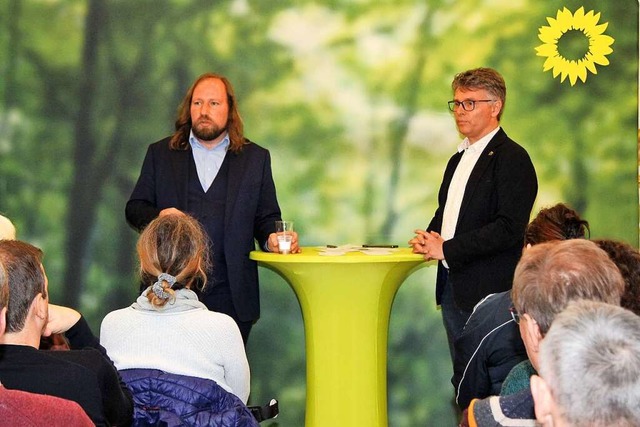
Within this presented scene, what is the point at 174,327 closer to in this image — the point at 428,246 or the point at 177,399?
the point at 177,399

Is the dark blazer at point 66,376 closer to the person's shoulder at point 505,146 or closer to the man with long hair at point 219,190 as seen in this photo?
the man with long hair at point 219,190

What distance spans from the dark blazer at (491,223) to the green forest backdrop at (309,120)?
83 cm

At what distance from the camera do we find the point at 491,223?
12.5 feet

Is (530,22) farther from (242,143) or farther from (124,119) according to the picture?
(124,119)

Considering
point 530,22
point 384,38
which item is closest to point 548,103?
point 530,22

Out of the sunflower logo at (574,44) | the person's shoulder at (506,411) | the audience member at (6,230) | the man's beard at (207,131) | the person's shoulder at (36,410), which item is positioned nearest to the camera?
the person's shoulder at (36,410)

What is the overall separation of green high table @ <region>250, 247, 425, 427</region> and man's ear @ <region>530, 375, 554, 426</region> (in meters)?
2.33

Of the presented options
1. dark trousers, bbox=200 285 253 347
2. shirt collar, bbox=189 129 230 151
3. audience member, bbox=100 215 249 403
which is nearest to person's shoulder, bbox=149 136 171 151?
shirt collar, bbox=189 129 230 151

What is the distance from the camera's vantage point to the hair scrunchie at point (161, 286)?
8.57 feet

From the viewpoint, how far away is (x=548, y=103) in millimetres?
4801

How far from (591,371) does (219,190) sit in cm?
300

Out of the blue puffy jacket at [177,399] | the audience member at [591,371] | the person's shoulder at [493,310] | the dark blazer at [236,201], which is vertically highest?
the dark blazer at [236,201]

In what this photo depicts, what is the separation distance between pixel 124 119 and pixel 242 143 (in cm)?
Answer: 81

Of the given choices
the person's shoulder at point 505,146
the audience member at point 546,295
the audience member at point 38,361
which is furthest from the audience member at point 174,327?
the person's shoulder at point 505,146
